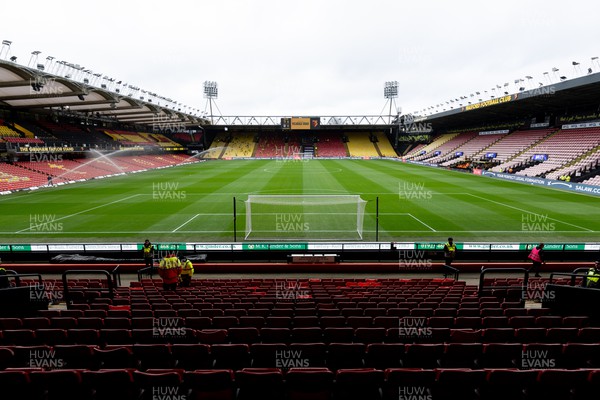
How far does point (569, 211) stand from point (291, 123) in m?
75.1

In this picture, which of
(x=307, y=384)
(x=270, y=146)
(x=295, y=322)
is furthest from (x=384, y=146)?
(x=307, y=384)

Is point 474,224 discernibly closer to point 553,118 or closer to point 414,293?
point 414,293

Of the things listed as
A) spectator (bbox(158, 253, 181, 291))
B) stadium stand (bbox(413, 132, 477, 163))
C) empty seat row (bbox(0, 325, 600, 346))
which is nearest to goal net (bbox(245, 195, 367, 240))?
spectator (bbox(158, 253, 181, 291))

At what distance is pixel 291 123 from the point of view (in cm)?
9275

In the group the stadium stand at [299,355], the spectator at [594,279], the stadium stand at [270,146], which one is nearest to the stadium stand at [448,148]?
the stadium stand at [270,146]

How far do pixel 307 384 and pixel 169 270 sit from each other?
7.27m

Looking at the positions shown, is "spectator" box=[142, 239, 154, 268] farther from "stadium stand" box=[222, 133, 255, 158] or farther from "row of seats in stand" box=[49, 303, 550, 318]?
"stadium stand" box=[222, 133, 255, 158]

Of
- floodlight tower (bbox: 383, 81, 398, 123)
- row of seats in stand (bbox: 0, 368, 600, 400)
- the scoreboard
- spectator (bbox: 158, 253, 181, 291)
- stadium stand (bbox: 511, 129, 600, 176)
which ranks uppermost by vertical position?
floodlight tower (bbox: 383, 81, 398, 123)

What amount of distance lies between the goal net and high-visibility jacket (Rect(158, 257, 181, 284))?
332 inches

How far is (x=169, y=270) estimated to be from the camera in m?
10.2

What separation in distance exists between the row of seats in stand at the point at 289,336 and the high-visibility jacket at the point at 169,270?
4316mm

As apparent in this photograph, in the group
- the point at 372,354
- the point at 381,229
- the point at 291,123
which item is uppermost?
the point at 291,123

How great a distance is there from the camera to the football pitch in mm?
19172

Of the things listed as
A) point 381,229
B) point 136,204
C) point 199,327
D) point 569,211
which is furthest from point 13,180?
point 569,211
